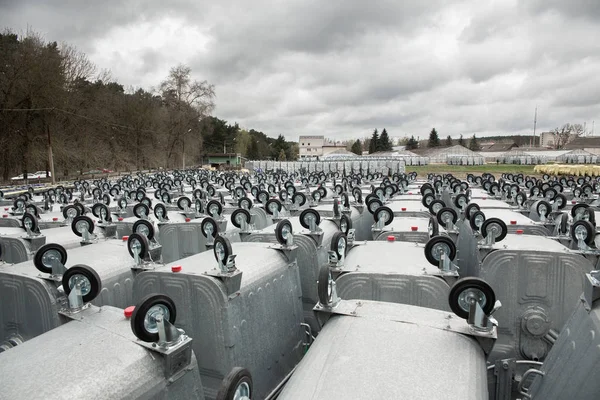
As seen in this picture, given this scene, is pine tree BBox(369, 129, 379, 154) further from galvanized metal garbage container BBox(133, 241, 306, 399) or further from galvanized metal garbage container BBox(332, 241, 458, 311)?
galvanized metal garbage container BBox(332, 241, 458, 311)

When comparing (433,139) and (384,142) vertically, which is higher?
(433,139)

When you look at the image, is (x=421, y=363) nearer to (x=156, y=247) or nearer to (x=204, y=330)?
(x=204, y=330)

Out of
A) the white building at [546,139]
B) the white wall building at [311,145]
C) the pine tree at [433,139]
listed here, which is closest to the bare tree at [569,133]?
the white building at [546,139]

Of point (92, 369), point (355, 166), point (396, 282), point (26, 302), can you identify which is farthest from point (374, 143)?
point (92, 369)

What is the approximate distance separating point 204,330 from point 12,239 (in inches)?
205

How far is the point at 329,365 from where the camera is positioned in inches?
95.9

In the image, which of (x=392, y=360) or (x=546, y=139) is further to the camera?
(x=546, y=139)

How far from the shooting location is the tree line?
3272cm

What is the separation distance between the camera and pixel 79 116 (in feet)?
127

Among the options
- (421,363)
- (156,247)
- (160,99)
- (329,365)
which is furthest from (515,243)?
(160,99)

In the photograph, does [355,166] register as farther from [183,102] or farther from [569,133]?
[569,133]

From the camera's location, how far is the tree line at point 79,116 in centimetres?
3272

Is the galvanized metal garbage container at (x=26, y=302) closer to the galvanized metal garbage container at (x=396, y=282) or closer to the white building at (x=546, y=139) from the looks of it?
the galvanized metal garbage container at (x=396, y=282)

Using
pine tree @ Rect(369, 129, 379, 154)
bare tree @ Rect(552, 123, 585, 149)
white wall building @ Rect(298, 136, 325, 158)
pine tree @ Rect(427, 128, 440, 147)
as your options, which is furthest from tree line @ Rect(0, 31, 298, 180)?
bare tree @ Rect(552, 123, 585, 149)
